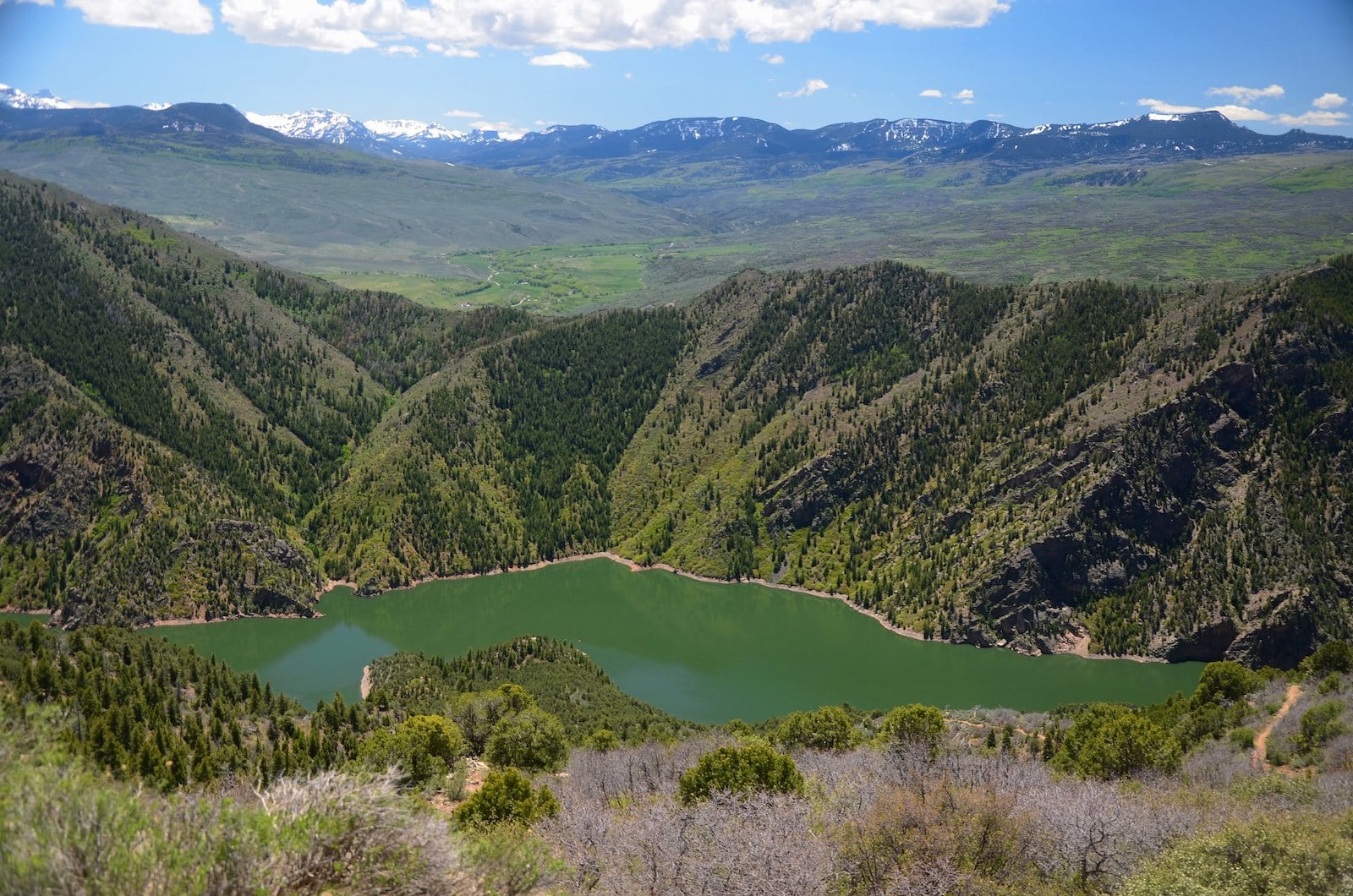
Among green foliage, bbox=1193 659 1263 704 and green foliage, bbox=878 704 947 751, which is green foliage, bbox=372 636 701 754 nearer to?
green foliage, bbox=878 704 947 751

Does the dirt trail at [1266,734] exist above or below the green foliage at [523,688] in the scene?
above

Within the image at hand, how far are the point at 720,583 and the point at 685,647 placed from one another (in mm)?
18389

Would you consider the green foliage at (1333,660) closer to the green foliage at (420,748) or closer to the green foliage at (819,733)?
the green foliage at (819,733)

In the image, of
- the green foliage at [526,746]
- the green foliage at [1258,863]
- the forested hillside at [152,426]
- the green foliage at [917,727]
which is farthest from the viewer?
the forested hillside at [152,426]

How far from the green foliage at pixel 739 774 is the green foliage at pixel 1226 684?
37.6 meters

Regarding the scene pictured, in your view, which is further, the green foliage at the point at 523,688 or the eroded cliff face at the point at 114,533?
the eroded cliff face at the point at 114,533

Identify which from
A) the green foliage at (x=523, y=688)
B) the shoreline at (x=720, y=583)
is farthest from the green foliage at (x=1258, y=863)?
the shoreline at (x=720, y=583)

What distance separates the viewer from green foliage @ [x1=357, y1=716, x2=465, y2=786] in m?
59.4

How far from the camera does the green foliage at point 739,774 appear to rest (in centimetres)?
5325

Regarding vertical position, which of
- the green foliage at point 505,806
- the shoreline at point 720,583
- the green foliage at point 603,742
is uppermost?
the green foliage at point 505,806

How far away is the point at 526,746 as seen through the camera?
2709 inches

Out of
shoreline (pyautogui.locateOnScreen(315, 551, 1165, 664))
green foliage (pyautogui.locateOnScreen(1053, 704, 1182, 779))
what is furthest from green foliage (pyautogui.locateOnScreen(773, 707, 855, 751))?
shoreline (pyautogui.locateOnScreen(315, 551, 1165, 664))

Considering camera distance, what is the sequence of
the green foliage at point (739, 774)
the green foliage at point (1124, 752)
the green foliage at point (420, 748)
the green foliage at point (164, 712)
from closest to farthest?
the green foliage at point (739, 774) → the green foliage at point (164, 712) → the green foliage at point (420, 748) → the green foliage at point (1124, 752)

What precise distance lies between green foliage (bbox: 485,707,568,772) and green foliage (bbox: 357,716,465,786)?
223 cm
